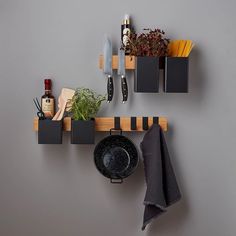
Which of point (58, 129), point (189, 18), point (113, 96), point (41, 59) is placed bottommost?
point (58, 129)

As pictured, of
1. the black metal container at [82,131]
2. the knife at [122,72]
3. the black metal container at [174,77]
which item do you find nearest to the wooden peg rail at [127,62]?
the knife at [122,72]

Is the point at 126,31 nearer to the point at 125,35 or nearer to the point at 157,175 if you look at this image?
the point at 125,35

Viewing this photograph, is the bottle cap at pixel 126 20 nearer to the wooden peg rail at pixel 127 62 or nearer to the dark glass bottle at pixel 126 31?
the dark glass bottle at pixel 126 31

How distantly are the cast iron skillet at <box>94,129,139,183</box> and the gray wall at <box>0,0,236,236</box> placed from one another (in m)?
0.07

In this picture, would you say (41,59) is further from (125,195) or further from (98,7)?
(125,195)

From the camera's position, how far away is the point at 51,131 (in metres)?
1.48

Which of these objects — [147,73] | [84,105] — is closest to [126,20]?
[147,73]

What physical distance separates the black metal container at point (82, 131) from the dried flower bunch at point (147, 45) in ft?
1.20

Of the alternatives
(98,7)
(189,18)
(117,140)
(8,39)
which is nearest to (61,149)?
(117,140)

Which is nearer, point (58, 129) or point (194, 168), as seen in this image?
point (58, 129)

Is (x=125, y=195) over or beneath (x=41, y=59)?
beneath

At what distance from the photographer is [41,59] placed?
159 cm

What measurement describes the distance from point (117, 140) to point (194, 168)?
396mm

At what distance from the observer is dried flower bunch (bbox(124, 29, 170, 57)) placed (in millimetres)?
1468
